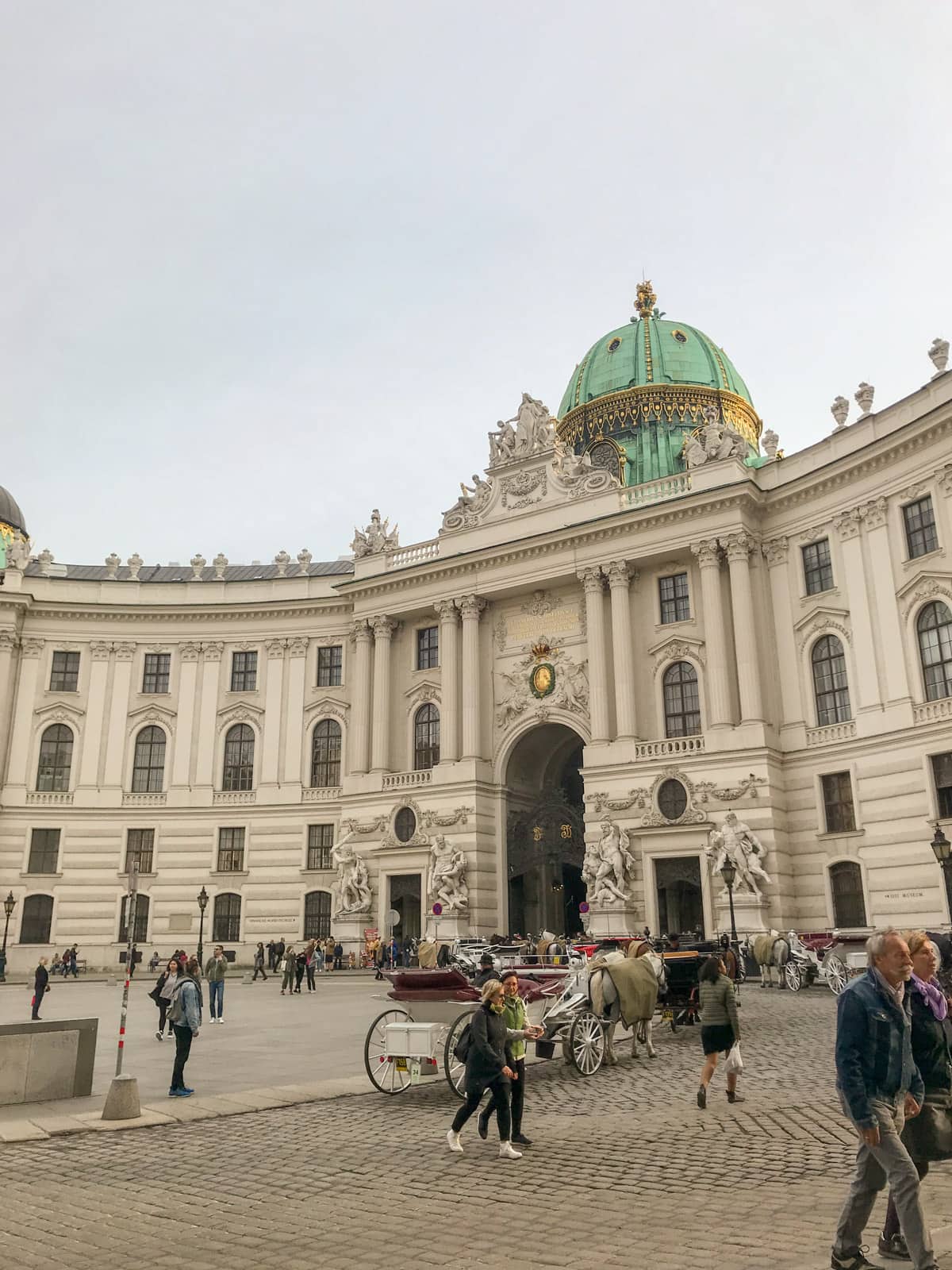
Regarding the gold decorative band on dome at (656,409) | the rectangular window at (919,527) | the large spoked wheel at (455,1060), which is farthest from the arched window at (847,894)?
the gold decorative band on dome at (656,409)

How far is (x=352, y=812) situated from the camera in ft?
155

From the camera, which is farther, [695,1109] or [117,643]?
[117,643]

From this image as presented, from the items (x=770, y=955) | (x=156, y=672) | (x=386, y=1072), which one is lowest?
(x=386, y=1072)

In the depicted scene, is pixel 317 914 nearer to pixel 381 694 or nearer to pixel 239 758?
pixel 239 758

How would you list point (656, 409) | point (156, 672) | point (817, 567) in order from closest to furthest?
point (817, 567)
point (156, 672)
point (656, 409)

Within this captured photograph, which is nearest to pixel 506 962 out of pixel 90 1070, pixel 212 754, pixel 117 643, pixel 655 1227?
pixel 90 1070

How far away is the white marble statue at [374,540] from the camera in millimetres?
51156

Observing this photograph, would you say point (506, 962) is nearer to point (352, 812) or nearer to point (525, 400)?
point (352, 812)

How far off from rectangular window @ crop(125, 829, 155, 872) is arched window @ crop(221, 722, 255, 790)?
4.14 m

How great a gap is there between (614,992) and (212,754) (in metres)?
38.1

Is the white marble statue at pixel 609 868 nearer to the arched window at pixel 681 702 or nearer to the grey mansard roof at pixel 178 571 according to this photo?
the arched window at pixel 681 702

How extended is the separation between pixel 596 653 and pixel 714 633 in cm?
503

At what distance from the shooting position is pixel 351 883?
4525 centimetres

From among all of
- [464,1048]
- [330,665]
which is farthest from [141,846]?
[464,1048]
